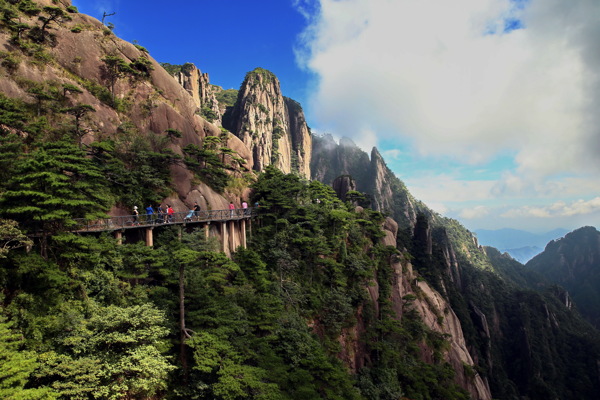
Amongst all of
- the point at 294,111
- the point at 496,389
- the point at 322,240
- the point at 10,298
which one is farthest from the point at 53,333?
the point at 294,111

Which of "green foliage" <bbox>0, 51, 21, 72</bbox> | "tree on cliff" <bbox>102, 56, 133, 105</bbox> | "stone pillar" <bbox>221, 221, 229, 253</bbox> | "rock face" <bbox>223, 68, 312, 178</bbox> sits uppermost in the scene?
"rock face" <bbox>223, 68, 312, 178</bbox>

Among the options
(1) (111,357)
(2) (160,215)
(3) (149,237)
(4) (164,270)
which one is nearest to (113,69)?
(2) (160,215)

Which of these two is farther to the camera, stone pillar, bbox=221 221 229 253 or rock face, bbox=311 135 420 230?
rock face, bbox=311 135 420 230

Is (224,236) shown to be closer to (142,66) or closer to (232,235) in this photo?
(232,235)

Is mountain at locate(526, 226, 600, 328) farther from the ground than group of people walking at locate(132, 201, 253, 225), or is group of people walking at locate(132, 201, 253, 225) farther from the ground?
group of people walking at locate(132, 201, 253, 225)

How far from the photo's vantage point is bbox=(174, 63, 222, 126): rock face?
82125mm

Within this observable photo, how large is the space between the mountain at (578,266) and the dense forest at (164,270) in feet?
332

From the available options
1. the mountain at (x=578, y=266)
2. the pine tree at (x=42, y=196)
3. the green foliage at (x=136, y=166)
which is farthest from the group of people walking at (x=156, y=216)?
the mountain at (x=578, y=266)

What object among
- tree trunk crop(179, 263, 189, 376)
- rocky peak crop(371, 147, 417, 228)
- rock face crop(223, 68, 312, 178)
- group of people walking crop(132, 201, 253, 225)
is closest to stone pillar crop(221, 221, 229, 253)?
group of people walking crop(132, 201, 253, 225)

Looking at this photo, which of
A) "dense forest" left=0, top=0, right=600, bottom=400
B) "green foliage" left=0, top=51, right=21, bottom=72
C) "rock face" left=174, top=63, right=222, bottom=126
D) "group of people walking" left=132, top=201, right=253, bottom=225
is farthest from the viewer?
"rock face" left=174, top=63, right=222, bottom=126

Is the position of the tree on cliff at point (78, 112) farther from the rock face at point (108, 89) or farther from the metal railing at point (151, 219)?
the metal railing at point (151, 219)

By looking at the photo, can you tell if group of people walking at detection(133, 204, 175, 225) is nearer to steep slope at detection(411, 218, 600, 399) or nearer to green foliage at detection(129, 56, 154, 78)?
green foliage at detection(129, 56, 154, 78)

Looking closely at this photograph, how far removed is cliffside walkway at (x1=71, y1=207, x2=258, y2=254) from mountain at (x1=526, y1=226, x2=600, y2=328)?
156 m

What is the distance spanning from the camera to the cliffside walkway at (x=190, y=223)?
60.0ft
